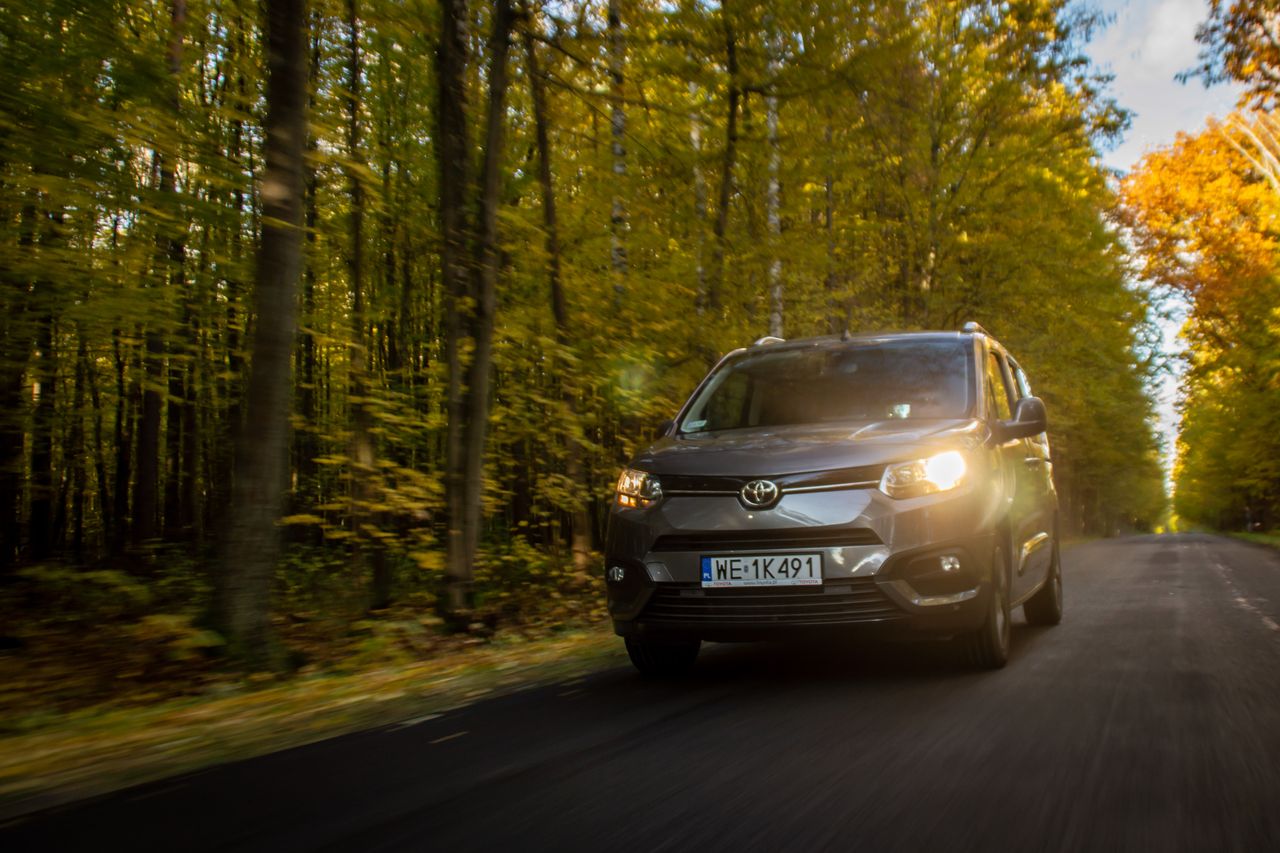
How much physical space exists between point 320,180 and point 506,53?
5.62 meters

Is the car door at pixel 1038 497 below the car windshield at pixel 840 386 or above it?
below

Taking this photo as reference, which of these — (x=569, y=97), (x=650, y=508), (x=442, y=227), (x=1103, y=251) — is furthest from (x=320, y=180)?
(x=1103, y=251)

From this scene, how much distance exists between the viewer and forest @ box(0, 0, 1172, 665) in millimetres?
8148

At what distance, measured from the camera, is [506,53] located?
29.3 ft

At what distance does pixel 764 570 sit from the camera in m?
4.82

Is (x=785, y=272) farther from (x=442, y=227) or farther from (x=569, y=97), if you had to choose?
(x=442, y=227)

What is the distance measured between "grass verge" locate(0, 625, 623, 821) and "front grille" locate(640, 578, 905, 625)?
3.75ft

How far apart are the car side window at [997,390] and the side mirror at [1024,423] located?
0.17 metres

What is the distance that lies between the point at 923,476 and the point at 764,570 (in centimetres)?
90

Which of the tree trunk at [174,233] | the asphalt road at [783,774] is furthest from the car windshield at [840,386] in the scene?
the tree trunk at [174,233]

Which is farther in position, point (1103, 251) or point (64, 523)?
point (1103, 251)

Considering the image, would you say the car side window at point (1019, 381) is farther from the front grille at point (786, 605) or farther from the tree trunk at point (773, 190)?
the tree trunk at point (773, 190)

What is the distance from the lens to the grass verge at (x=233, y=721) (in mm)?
3639

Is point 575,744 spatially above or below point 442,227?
below
